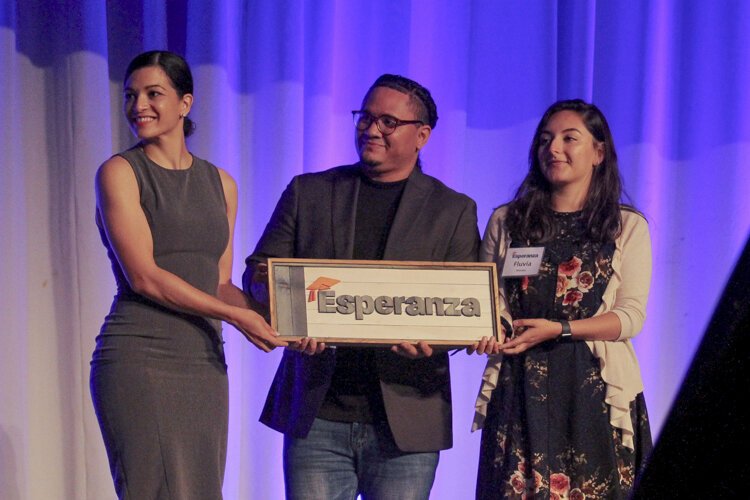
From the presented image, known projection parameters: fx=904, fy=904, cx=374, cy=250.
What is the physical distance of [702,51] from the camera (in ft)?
13.2

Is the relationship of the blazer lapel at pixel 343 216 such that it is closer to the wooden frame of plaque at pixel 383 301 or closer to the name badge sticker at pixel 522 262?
the wooden frame of plaque at pixel 383 301

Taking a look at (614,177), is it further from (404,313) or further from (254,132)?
(254,132)

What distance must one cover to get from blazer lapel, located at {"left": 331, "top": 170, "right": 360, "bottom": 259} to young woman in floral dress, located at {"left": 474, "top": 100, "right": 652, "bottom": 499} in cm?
43

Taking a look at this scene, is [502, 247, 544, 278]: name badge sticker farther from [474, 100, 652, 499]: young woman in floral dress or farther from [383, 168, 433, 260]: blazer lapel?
[383, 168, 433, 260]: blazer lapel

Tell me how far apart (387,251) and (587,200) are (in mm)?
649

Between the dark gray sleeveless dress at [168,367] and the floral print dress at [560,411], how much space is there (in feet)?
2.57

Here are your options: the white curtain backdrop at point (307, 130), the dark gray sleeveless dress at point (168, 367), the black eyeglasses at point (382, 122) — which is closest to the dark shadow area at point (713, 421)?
the dark gray sleeveless dress at point (168, 367)

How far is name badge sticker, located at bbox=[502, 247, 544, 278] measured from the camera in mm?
2486

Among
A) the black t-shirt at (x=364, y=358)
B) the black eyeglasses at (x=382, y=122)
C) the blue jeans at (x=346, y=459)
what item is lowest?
the blue jeans at (x=346, y=459)

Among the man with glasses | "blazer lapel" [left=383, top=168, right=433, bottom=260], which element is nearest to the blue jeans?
the man with glasses

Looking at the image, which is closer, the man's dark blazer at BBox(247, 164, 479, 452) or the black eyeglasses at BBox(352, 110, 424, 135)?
the man's dark blazer at BBox(247, 164, 479, 452)

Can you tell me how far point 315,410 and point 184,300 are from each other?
1.46ft

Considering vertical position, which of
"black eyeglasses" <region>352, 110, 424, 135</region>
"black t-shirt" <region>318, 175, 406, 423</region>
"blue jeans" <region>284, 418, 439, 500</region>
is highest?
"black eyeglasses" <region>352, 110, 424, 135</region>

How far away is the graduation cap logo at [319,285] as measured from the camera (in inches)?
93.4
